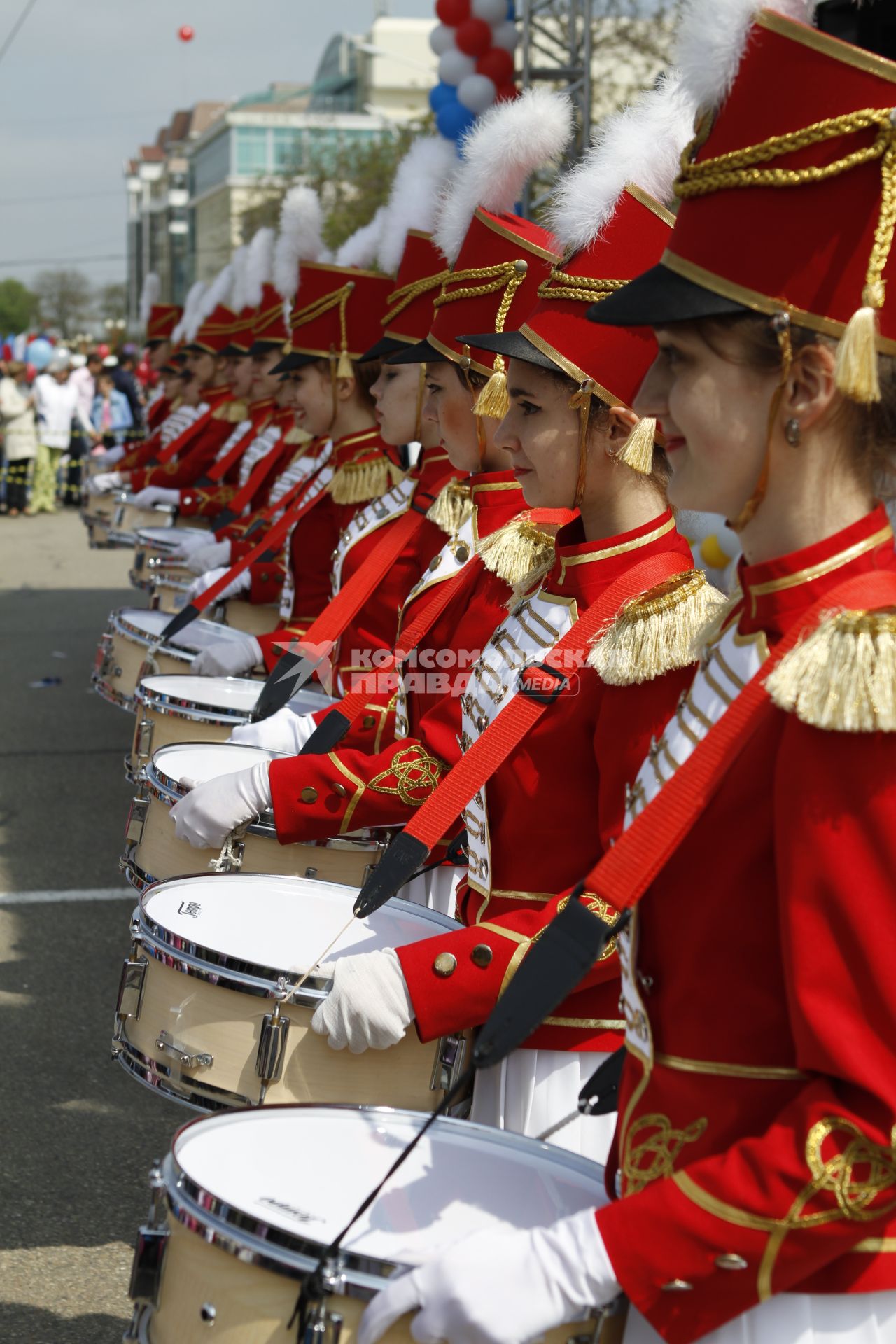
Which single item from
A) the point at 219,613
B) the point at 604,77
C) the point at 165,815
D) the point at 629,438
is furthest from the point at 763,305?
the point at 604,77

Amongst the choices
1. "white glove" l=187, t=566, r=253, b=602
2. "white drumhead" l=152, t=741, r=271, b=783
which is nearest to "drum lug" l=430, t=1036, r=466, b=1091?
"white drumhead" l=152, t=741, r=271, b=783

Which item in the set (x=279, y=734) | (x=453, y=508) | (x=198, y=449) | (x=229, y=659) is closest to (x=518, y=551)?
(x=453, y=508)

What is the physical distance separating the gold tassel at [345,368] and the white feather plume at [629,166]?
268 cm

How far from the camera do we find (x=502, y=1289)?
134 centimetres

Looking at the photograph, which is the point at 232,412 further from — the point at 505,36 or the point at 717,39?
the point at 717,39

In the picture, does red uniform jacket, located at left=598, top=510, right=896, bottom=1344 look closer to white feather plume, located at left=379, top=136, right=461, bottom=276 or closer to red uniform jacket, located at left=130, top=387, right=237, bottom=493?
white feather plume, located at left=379, top=136, right=461, bottom=276

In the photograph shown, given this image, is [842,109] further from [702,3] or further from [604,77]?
[604,77]

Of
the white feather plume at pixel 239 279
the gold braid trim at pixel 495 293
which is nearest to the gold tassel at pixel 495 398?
the gold braid trim at pixel 495 293

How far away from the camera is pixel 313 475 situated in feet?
18.4

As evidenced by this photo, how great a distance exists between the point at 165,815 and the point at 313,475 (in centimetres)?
267

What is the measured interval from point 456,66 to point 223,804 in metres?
9.62

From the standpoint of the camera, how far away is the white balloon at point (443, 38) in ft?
36.8

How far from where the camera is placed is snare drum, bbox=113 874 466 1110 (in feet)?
6.77

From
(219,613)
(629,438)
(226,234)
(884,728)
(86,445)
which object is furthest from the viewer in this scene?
(226,234)
